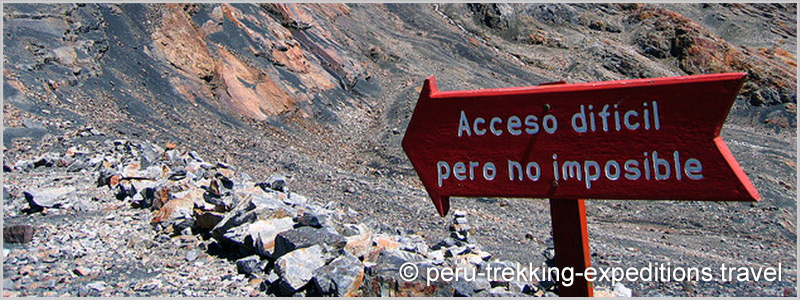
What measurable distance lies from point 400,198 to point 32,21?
30.3 ft

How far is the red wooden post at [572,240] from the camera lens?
325 centimetres

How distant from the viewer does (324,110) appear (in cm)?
1606

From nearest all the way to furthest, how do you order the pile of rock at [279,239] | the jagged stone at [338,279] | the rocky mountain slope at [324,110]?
the jagged stone at [338,279] → the pile of rock at [279,239] → the rocky mountain slope at [324,110]

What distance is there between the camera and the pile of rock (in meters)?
4.12

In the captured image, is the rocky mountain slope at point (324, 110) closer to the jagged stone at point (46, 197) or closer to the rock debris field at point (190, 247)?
the jagged stone at point (46, 197)

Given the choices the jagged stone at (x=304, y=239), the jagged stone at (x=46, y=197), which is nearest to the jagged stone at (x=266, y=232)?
the jagged stone at (x=304, y=239)

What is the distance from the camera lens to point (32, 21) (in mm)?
12484

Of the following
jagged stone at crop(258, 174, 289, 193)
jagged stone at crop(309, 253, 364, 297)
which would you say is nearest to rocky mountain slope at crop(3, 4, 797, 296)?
jagged stone at crop(258, 174, 289, 193)

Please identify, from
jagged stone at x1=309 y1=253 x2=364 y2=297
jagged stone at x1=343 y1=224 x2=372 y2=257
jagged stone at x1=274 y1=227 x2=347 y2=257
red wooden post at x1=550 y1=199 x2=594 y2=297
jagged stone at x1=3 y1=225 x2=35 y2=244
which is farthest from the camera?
jagged stone at x1=3 y1=225 x2=35 y2=244

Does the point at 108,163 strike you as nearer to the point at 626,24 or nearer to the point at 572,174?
the point at 572,174

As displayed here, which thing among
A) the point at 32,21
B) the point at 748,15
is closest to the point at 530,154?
the point at 32,21

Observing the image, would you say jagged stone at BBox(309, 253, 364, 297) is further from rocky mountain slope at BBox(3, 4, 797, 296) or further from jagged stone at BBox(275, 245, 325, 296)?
rocky mountain slope at BBox(3, 4, 797, 296)

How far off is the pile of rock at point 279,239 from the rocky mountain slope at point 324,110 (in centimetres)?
114

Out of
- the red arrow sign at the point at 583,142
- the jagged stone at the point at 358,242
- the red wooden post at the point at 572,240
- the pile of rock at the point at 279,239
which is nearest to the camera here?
the red arrow sign at the point at 583,142
